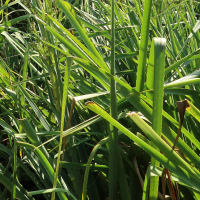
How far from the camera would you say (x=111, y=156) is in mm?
522

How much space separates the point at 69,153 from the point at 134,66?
1.40 feet

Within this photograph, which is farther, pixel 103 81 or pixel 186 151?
pixel 103 81

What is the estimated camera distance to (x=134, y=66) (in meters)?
0.95

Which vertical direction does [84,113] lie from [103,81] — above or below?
below

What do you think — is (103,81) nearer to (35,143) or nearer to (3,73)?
(35,143)

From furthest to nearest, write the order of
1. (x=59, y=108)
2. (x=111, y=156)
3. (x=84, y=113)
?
(x=84, y=113), (x=59, y=108), (x=111, y=156)

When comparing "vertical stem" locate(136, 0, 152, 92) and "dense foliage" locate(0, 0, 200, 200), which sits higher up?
"vertical stem" locate(136, 0, 152, 92)

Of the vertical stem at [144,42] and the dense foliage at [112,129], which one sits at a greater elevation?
the vertical stem at [144,42]

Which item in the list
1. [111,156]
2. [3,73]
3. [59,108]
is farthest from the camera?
[3,73]

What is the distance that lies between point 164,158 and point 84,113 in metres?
0.41

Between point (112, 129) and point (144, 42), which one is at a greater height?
point (144, 42)

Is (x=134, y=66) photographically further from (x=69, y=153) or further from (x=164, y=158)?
(x=164, y=158)

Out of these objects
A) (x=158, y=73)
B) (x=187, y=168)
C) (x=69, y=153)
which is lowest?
(x=69, y=153)

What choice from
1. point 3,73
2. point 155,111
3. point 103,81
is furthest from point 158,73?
point 3,73
